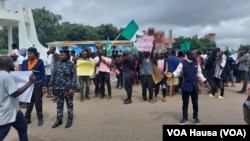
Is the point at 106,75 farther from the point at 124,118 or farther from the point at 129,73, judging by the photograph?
the point at 124,118

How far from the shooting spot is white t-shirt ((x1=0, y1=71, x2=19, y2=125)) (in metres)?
4.44

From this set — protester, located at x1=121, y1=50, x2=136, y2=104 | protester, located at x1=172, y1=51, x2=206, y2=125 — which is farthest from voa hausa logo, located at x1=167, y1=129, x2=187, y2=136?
protester, located at x1=121, y1=50, x2=136, y2=104

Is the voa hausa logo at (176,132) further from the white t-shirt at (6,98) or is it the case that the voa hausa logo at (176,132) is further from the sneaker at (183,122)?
the sneaker at (183,122)

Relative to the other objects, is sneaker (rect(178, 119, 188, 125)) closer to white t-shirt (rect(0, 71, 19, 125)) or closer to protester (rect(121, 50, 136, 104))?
protester (rect(121, 50, 136, 104))

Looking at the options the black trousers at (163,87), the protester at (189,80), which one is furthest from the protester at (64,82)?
the black trousers at (163,87)

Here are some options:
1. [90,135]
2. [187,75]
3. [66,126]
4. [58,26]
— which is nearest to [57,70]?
[66,126]

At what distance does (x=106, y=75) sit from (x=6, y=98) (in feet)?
23.1

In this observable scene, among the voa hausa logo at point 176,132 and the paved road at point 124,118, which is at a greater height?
the voa hausa logo at point 176,132

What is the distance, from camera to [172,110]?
9.41 metres

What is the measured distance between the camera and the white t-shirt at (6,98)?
444 centimetres

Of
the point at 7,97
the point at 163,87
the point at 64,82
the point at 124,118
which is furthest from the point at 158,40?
the point at 7,97

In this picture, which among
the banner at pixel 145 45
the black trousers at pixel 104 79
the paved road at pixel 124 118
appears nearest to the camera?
the paved road at pixel 124 118

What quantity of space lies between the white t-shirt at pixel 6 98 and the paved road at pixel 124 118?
6.84ft

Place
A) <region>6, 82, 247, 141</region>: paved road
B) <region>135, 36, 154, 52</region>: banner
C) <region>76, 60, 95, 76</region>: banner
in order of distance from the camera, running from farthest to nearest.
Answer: <region>76, 60, 95, 76</region>: banner → <region>135, 36, 154, 52</region>: banner → <region>6, 82, 247, 141</region>: paved road
